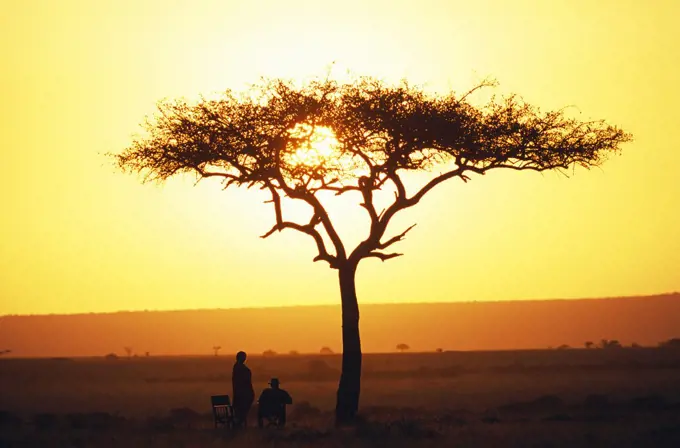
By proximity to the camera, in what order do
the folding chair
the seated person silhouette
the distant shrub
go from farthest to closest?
the distant shrub → the folding chair → the seated person silhouette

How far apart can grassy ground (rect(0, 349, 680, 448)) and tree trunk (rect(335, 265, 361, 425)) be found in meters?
0.96

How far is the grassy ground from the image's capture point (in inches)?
1352

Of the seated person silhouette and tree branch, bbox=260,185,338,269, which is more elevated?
tree branch, bbox=260,185,338,269

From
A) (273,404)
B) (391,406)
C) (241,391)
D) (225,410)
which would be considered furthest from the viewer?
(391,406)

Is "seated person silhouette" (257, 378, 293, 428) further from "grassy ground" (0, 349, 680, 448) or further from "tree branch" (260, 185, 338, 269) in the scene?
"tree branch" (260, 185, 338, 269)

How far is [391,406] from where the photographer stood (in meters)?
50.1

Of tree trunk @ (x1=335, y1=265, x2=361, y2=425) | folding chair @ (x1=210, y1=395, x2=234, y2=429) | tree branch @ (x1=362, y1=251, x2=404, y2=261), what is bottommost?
folding chair @ (x1=210, y1=395, x2=234, y2=429)

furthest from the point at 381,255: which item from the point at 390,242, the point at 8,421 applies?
the point at 8,421

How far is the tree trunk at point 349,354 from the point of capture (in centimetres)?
4047

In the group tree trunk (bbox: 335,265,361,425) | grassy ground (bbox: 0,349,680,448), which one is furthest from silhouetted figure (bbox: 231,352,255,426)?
tree trunk (bbox: 335,265,361,425)

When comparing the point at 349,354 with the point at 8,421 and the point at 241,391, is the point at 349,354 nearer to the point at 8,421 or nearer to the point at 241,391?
the point at 241,391

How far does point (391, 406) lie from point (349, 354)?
9.86 metres

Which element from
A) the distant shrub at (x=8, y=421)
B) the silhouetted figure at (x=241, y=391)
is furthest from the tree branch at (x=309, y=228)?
the distant shrub at (x=8, y=421)

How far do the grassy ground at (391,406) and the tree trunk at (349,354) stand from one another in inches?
37.8
